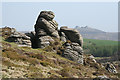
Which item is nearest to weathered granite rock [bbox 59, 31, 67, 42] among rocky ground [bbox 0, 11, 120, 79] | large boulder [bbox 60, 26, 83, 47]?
rocky ground [bbox 0, 11, 120, 79]

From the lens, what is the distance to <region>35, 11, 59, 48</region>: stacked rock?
61.4 m

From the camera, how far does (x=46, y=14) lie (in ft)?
208

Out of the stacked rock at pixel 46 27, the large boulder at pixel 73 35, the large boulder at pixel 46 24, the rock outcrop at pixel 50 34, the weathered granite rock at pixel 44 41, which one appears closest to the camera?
the rock outcrop at pixel 50 34

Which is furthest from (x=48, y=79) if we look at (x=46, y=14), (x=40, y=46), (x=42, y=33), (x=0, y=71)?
(x=46, y=14)

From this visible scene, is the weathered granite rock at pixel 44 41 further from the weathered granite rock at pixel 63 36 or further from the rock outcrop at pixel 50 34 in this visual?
the weathered granite rock at pixel 63 36

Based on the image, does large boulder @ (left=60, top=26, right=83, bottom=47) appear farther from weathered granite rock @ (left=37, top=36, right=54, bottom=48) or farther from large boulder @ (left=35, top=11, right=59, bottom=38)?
weathered granite rock @ (left=37, top=36, right=54, bottom=48)

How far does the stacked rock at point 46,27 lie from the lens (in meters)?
61.4

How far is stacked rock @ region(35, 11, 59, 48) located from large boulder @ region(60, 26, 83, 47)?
469 cm

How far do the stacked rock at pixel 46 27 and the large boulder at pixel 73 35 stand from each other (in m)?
4.69

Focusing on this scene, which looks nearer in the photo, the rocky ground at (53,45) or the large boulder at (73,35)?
the rocky ground at (53,45)

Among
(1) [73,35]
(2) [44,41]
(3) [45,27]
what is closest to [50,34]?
(3) [45,27]

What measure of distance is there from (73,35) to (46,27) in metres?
12.0

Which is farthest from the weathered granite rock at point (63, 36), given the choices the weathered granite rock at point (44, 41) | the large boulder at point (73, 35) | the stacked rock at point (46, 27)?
the weathered granite rock at point (44, 41)

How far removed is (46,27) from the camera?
62156 millimetres
